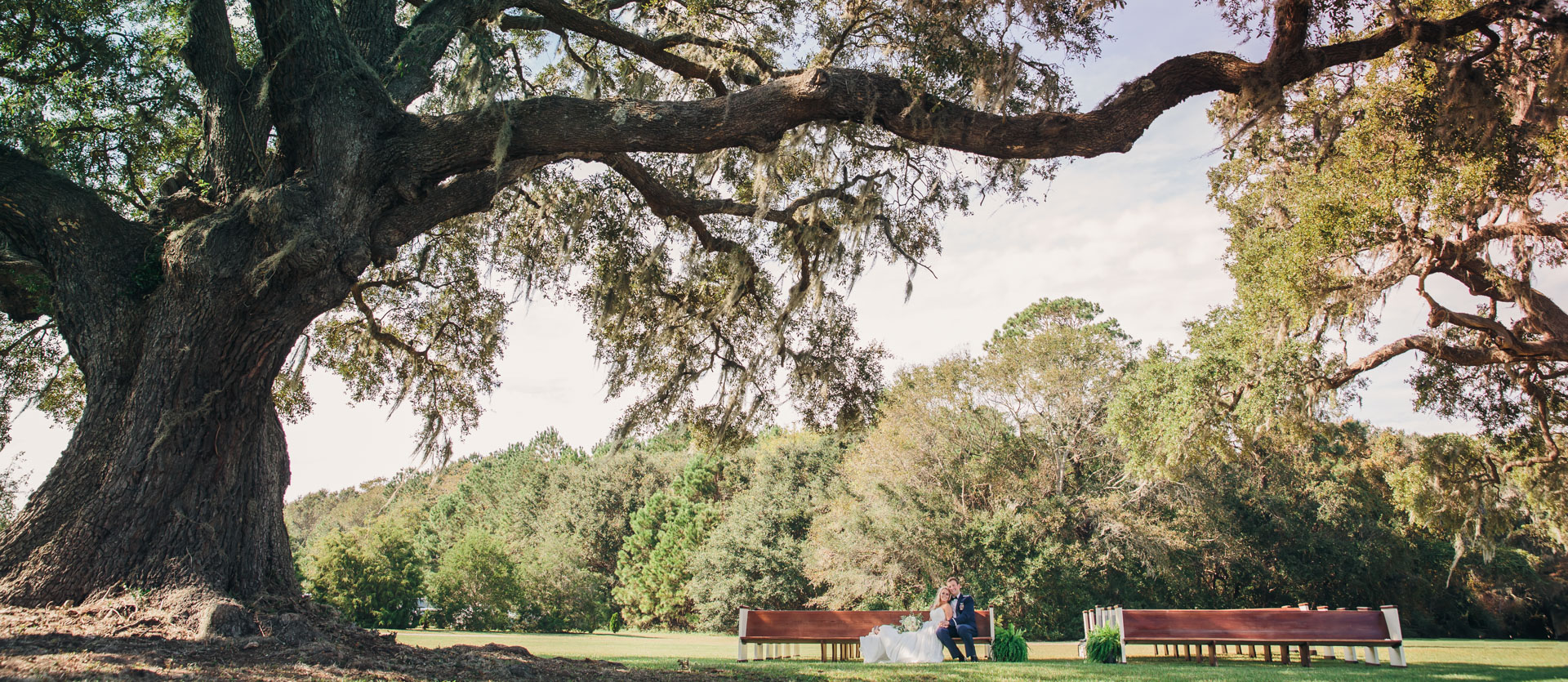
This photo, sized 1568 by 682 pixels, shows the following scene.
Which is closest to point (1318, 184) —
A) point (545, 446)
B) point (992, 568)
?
point (992, 568)

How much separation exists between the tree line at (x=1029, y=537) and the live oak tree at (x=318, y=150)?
10.7 m

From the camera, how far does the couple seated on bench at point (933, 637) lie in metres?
9.46

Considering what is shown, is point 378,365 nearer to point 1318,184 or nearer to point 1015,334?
point 1318,184

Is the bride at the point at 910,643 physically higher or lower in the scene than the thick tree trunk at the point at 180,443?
lower

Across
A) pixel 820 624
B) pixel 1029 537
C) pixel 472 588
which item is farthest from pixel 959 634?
pixel 472 588

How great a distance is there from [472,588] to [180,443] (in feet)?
57.2

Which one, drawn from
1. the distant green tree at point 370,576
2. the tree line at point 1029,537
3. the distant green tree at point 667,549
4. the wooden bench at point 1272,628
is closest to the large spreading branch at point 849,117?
the wooden bench at point 1272,628

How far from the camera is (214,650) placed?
168 inches

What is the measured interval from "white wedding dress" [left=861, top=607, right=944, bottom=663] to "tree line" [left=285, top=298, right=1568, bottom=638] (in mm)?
8203

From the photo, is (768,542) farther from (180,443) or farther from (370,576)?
(180,443)

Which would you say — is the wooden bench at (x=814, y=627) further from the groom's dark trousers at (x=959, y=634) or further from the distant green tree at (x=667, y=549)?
the distant green tree at (x=667, y=549)

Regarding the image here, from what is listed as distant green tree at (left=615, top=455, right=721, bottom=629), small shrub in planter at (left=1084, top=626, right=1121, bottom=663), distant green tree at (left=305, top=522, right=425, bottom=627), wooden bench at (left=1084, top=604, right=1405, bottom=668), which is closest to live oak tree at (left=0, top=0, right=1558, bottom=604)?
wooden bench at (left=1084, top=604, right=1405, bottom=668)

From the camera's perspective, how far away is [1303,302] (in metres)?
9.27

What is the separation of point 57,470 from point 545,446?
151 feet
